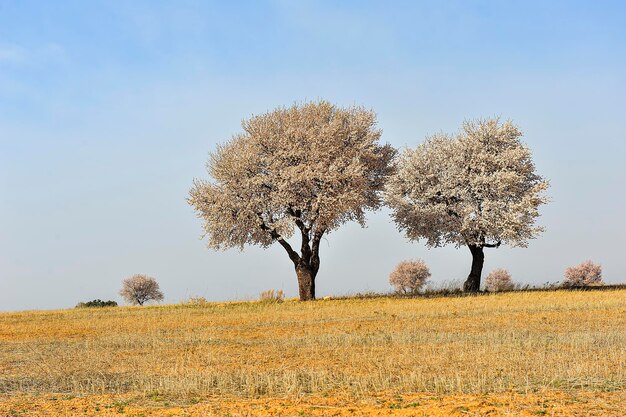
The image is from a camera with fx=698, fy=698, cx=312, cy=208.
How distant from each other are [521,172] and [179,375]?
130ft

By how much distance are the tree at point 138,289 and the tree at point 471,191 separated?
54.1 metres

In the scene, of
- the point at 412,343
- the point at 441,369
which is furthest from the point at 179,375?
the point at 412,343

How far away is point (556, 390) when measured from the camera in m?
13.7

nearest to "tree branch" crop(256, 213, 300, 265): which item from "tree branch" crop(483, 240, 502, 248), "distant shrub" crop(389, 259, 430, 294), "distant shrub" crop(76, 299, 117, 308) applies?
"tree branch" crop(483, 240, 502, 248)

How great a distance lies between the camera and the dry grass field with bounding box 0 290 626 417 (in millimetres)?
12930

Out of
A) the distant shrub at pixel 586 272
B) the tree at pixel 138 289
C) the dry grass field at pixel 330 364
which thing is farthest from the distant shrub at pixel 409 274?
the dry grass field at pixel 330 364

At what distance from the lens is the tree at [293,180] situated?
1748 inches

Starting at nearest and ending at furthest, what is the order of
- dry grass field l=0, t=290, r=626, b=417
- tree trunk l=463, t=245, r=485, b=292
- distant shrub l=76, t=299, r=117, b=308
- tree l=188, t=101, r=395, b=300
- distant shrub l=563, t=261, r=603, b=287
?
dry grass field l=0, t=290, r=626, b=417
tree l=188, t=101, r=395, b=300
tree trunk l=463, t=245, r=485, b=292
distant shrub l=76, t=299, r=117, b=308
distant shrub l=563, t=261, r=603, b=287

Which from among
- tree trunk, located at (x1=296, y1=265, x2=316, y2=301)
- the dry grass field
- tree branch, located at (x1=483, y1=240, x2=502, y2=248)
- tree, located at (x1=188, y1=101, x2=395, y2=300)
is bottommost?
the dry grass field

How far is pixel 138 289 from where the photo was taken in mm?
96938

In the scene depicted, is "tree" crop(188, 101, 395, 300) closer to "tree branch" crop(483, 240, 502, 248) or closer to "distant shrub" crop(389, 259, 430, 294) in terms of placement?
"tree branch" crop(483, 240, 502, 248)

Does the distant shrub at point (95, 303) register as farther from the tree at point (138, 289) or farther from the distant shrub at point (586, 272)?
the distant shrub at point (586, 272)

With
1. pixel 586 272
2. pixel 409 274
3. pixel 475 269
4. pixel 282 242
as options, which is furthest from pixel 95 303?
pixel 586 272

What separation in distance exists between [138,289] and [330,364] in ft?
272
